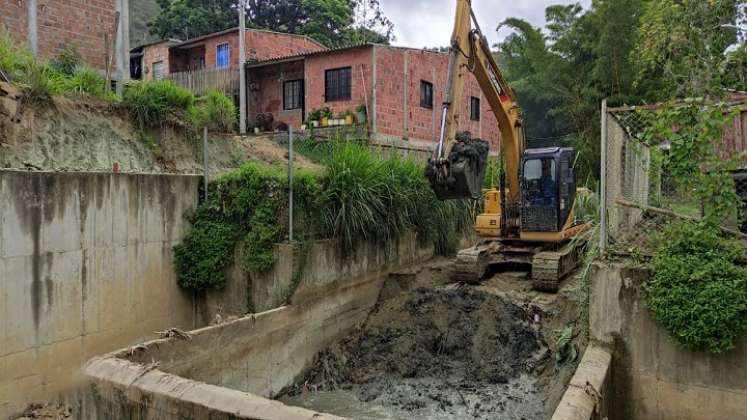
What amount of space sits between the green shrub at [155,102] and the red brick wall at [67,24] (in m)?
1.96

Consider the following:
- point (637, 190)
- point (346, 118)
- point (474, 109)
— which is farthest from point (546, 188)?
point (474, 109)

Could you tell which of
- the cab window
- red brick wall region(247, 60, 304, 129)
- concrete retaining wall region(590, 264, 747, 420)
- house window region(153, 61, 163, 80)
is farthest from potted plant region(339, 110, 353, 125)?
concrete retaining wall region(590, 264, 747, 420)

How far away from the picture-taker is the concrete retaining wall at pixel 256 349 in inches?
168

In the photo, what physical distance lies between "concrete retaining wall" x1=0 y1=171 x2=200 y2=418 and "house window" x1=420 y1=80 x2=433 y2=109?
11461 mm

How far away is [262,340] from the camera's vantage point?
271 inches

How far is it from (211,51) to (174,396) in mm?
20233

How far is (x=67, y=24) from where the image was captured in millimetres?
11570

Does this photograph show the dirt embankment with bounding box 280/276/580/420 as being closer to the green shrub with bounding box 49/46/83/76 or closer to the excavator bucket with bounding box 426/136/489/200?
the excavator bucket with bounding box 426/136/489/200

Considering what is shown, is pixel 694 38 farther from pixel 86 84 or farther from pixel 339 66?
pixel 86 84

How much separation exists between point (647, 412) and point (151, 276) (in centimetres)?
615

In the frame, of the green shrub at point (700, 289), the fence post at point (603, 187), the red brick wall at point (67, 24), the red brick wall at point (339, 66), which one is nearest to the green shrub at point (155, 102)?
the red brick wall at point (67, 24)

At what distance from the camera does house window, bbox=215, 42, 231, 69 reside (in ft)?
70.5

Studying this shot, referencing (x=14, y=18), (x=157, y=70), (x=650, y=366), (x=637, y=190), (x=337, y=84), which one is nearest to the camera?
(x=650, y=366)

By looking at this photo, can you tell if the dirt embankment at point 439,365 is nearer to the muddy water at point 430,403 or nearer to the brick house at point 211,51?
the muddy water at point 430,403
